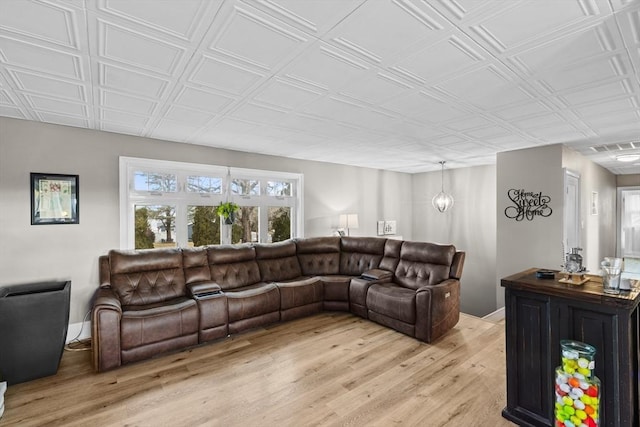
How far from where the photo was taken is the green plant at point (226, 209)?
4.37 m

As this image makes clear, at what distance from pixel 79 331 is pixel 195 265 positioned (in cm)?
146

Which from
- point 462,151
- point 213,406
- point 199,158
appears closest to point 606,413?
point 213,406

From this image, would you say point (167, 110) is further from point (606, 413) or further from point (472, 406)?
point (606, 413)

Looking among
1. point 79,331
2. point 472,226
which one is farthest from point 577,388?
point 472,226

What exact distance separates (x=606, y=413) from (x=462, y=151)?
394 cm

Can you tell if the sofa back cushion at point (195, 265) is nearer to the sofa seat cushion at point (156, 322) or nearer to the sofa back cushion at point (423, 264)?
the sofa seat cushion at point (156, 322)

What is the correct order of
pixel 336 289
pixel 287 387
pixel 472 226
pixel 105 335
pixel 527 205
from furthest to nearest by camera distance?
pixel 472 226 → pixel 527 205 → pixel 336 289 → pixel 105 335 → pixel 287 387

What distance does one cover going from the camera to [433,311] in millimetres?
3336

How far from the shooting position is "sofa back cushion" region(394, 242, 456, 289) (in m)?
3.94

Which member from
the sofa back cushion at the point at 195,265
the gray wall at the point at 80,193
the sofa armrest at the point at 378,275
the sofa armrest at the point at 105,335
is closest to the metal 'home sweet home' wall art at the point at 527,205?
the sofa armrest at the point at 378,275

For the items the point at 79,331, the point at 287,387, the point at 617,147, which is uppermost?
the point at 617,147

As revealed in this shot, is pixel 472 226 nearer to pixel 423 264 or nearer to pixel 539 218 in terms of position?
pixel 539 218

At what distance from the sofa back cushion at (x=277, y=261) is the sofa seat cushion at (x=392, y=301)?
1354 mm

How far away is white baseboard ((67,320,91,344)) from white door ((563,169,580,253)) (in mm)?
6645
